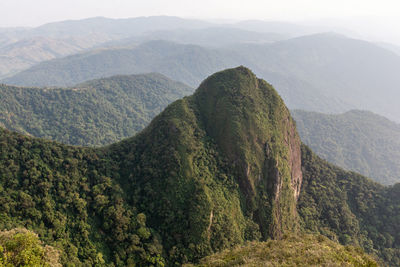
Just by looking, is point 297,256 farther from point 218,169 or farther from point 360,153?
point 360,153

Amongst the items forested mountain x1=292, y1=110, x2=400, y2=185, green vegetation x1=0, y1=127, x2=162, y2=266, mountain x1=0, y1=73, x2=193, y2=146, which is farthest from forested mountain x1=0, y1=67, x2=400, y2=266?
forested mountain x1=292, y1=110, x2=400, y2=185

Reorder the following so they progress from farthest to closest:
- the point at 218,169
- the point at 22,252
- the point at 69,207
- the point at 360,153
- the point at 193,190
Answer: the point at 360,153, the point at 218,169, the point at 193,190, the point at 69,207, the point at 22,252

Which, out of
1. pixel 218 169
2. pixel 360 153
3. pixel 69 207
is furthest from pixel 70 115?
pixel 360 153

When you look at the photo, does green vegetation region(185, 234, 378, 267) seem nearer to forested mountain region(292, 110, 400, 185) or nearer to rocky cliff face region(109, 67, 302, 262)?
rocky cliff face region(109, 67, 302, 262)

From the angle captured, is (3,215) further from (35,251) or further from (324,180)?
(324,180)

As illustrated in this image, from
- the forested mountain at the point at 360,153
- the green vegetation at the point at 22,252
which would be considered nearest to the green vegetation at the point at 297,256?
the green vegetation at the point at 22,252

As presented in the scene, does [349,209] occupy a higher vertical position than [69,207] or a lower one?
lower

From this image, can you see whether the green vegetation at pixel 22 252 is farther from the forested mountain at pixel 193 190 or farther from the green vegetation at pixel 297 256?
the green vegetation at pixel 297 256
